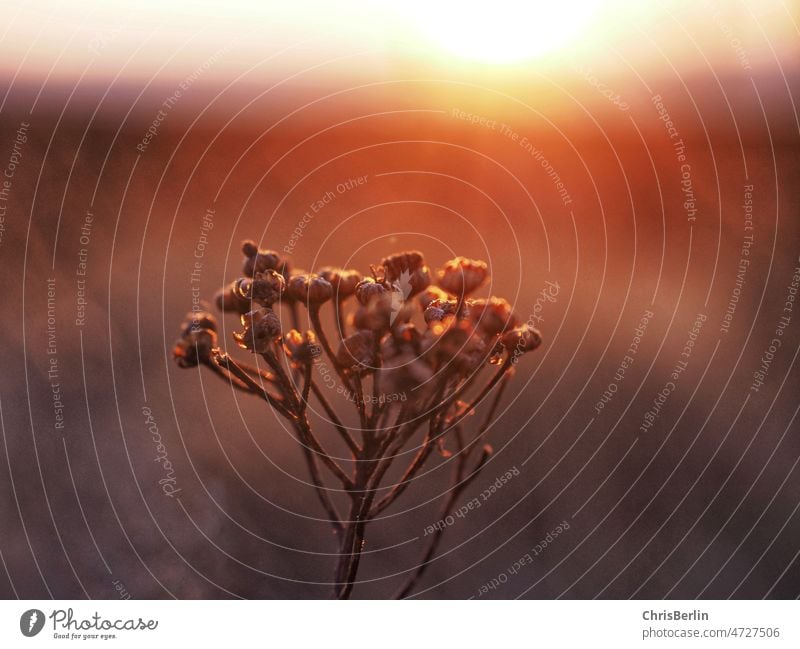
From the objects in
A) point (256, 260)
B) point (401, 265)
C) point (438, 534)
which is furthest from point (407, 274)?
point (438, 534)

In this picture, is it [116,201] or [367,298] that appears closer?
[367,298]

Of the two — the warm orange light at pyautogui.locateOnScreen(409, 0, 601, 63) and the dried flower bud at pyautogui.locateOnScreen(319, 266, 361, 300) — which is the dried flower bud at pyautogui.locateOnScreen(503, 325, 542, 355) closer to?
the dried flower bud at pyautogui.locateOnScreen(319, 266, 361, 300)

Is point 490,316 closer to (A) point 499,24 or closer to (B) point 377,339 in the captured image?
(B) point 377,339

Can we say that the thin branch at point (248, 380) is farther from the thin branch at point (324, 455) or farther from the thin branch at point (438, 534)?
the thin branch at point (438, 534)

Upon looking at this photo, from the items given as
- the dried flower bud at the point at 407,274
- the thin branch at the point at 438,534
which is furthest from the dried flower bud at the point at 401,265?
the thin branch at the point at 438,534
